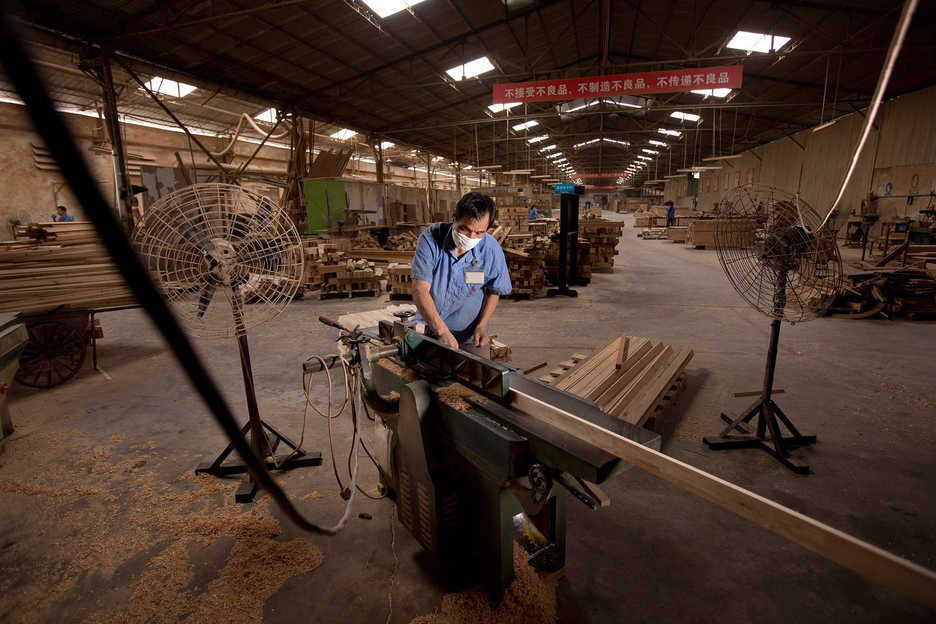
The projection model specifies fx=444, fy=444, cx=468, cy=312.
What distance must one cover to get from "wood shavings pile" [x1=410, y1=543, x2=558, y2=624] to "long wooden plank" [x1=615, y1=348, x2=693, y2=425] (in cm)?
127

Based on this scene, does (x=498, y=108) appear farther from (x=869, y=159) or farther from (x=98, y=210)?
(x=98, y=210)

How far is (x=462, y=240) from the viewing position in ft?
9.16

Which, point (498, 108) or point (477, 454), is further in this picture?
point (498, 108)

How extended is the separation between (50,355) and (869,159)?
1998 centimetres

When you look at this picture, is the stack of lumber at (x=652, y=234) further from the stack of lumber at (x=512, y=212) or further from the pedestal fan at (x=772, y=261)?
the pedestal fan at (x=772, y=261)

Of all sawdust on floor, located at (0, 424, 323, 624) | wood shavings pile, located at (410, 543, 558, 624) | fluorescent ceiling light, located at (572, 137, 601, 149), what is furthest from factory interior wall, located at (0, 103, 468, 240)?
fluorescent ceiling light, located at (572, 137, 601, 149)

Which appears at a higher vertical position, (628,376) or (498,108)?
(498,108)

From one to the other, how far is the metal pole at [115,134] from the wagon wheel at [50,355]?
10.9 feet

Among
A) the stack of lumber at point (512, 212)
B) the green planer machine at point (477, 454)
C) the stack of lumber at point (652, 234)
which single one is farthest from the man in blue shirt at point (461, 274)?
the stack of lumber at point (652, 234)

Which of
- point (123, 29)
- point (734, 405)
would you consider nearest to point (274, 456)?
point (734, 405)

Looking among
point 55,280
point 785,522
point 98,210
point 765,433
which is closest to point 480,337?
point 785,522

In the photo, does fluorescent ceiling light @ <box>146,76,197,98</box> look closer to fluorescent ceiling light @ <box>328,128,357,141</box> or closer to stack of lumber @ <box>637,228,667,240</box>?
fluorescent ceiling light @ <box>328,128,357,141</box>

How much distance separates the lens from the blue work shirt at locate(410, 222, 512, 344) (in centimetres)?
286

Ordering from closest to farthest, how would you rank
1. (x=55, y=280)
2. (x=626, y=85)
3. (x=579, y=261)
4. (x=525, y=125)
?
1. (x=55, y=280)
2. (x=626, y=85)
3. (x=579, y=261)
4. (x=525, y=125)
